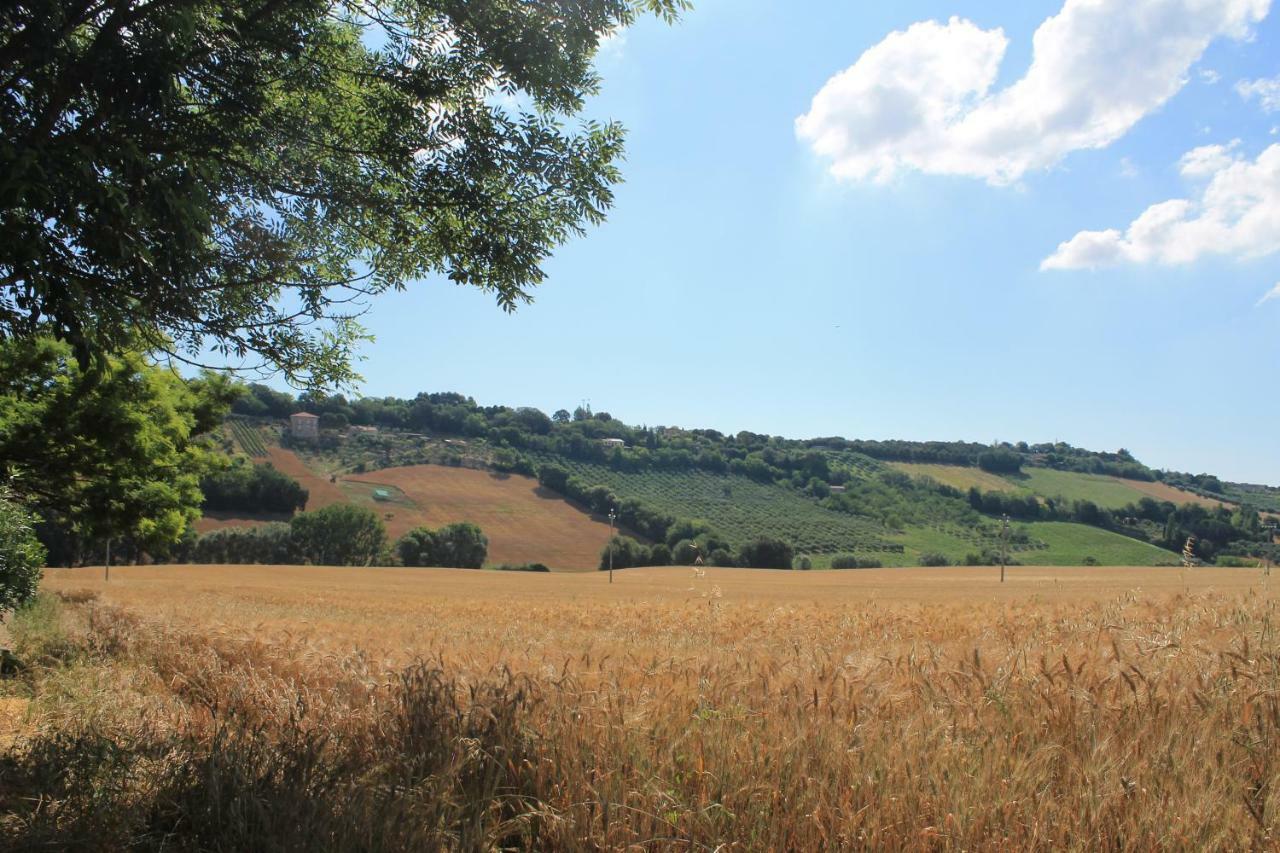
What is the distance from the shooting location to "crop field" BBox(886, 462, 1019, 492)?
13938 centimetres

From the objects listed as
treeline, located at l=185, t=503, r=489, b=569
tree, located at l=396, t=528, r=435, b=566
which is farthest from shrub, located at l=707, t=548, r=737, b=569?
tree, located at l=396, t=528, r=435, b=566

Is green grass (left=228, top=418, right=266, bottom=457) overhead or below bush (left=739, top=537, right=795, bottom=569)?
overhead

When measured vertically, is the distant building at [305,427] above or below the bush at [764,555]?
above

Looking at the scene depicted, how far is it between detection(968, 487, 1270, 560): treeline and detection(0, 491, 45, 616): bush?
244ft

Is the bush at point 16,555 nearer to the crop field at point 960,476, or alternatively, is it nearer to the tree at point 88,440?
the tree at point 88,440

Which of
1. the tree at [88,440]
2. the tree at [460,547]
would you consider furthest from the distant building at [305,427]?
the tree at [88,440]

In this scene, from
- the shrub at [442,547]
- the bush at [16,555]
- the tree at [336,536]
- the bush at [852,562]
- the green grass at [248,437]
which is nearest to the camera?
the bush at [16,555]

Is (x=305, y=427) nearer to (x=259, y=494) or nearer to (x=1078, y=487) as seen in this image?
(x=259, y=494)

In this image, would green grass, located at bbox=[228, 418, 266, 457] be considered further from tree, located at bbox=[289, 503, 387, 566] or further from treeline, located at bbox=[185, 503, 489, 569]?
tree, located at bbox=[289, 503, 387, 566]

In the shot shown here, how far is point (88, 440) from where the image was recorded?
45.4 feet

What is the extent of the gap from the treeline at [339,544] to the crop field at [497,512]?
2.62 meters

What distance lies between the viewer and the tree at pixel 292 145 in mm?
4465

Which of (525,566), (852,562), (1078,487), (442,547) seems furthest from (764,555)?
(1078,487)

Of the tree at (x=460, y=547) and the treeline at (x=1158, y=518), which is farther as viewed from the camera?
the tree at (x=460, y=547)
